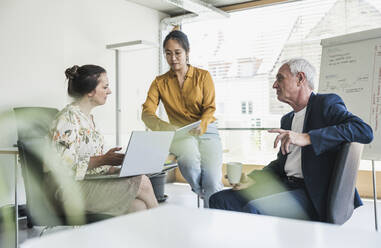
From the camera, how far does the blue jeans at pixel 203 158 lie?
219 centimetres

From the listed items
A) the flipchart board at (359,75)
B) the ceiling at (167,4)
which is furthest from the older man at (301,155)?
the ceiling at (167,4)

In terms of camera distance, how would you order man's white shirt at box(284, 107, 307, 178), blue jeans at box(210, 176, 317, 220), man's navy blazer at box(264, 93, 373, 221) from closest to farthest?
man's navy blazer at box(264, 93, 373, 221) < blue jeans at box(210, 176, 317, 220) < man's white shirt at box(284, 107, 307, 178)

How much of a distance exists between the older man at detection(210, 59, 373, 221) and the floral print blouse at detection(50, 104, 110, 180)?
2.23ft

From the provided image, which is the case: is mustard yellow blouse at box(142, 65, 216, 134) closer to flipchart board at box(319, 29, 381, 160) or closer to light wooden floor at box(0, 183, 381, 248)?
light wooden floor at box(0, 183, 381, 248)

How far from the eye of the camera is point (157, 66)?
536 cm

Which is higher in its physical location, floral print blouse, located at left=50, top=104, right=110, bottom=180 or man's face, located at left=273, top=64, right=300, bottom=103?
man's face, located at left=273, top=64, right=300, bottom=103

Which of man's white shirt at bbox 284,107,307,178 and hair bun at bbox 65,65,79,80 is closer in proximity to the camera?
man's white shirt at bbox 284,107,307,178

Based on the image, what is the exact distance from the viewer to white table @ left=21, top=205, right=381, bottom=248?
626 mm

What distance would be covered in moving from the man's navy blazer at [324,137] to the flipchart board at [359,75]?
89 cm

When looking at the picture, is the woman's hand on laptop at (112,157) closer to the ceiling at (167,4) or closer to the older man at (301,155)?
the older man at (301,155)

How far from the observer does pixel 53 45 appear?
3.80 m

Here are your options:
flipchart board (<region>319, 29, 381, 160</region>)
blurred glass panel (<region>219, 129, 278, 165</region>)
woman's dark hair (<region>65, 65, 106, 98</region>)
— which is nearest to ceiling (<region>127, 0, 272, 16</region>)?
blurred glass panel (<region>219, 129, 278, 165</region>)

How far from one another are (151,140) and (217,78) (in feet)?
12.4

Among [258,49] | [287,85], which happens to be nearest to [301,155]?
[287,85]
